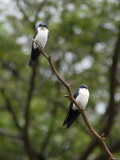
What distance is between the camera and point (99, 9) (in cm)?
810

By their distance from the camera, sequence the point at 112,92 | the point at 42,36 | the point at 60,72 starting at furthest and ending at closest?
the point at 60,72
the point at 112,92
the point at 42,36

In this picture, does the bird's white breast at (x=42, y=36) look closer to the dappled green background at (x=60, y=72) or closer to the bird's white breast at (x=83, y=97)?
the bird's white breast at (x=83, y=97)

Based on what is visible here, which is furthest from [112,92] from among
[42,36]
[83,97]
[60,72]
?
[42,36]

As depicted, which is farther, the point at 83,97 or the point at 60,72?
the point at 60,72

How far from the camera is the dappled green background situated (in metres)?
7.91

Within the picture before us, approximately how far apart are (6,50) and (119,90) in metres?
3.38

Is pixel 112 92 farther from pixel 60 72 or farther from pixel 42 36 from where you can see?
pixel 42 36

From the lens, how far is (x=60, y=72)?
9.60 m

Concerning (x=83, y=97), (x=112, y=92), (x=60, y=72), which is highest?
(x=60, y=72)

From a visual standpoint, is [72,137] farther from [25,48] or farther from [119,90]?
[25,48]

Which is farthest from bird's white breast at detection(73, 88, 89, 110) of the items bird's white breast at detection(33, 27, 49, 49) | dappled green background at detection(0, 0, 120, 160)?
dappled green background at detection(0, 0, 120, 160)

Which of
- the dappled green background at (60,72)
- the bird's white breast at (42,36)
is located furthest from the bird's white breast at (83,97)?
the dappled green background at (60,72)

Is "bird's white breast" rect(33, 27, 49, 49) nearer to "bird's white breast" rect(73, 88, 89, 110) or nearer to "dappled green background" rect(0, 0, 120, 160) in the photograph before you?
"bird's white breast" rect(73, 88, 89, 110)

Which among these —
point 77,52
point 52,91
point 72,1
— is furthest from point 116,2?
point 52,91
